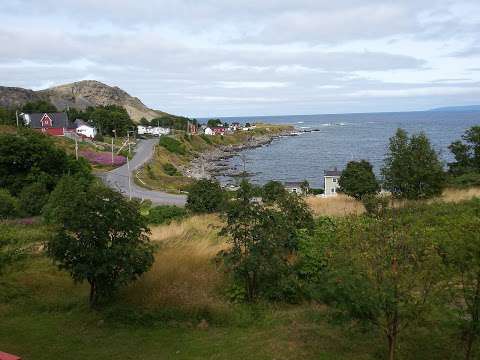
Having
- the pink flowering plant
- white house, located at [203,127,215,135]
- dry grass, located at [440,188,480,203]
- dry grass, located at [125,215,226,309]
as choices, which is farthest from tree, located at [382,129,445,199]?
white house, located at [203,127,215,135]

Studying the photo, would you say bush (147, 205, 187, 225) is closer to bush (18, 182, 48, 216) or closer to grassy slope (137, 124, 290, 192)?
bush (18, 182, 48, 216)

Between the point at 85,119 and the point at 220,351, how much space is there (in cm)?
9964

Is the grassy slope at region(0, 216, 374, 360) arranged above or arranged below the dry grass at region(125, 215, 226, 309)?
below

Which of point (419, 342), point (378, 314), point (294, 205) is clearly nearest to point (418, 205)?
point (294, 205)

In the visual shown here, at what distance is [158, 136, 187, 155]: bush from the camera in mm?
86287

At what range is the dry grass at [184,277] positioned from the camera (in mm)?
11586

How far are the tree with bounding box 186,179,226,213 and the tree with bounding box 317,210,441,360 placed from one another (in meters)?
19.3

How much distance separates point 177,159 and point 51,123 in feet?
73.7

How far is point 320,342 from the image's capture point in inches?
371

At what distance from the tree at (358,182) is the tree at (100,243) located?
19.2m

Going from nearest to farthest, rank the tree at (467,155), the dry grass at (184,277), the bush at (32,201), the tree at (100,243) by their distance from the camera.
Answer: the tree at (100,243), the dry grass at (184,277), the tree at (467,155), the bush at (32,201)

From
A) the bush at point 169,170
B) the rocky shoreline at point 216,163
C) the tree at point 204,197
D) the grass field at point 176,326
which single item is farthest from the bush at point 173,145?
the grass field at point 176,326

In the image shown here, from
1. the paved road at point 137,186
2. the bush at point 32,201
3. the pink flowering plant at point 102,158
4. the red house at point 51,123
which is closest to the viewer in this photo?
the bush at point 32,201

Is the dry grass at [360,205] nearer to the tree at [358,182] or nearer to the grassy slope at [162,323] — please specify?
the tree at [358,182]
